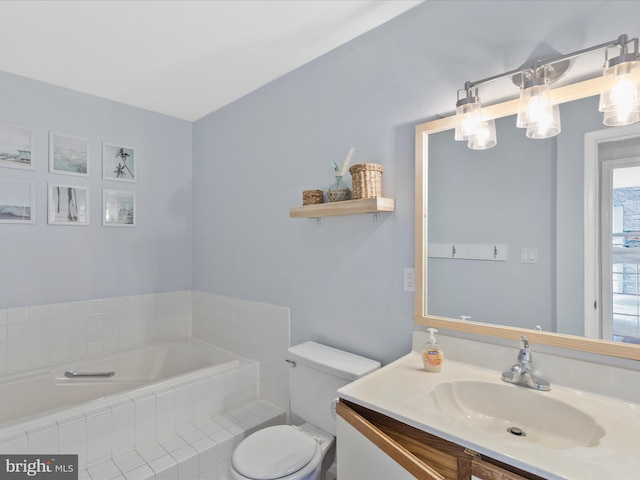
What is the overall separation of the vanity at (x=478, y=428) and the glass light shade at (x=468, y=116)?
→ 0.87m

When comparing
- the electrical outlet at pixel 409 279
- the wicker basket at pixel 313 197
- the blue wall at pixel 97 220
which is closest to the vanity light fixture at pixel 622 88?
the electrical outlet at pixel 409 279

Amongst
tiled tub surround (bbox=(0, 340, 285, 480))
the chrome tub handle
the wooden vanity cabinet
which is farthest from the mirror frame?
the chrome tub handle

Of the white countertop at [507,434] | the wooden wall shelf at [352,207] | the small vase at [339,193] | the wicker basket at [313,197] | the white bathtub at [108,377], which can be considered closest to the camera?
the white countertop at [507,434]

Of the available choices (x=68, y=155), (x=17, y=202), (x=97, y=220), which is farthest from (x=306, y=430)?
(x=68, y=155)

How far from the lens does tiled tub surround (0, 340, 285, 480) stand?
1.73 metres

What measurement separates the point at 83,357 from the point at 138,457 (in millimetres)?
1139

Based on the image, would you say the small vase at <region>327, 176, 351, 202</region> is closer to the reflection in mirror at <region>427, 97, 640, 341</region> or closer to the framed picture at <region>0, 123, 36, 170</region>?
the reflection in mirror at <region>427, 97, 640, 341</region>

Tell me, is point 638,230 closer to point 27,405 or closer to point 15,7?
point 15,7

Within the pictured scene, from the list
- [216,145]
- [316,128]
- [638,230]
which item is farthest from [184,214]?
[638,230]

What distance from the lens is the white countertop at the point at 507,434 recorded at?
820mm

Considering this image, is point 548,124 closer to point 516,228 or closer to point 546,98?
point 546,98

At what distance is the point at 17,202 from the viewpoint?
7.88 feet

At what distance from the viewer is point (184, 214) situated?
3248 millimetres

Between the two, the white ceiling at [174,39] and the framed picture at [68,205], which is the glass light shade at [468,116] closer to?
the white ceiling at [174,39]
